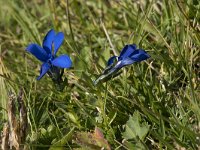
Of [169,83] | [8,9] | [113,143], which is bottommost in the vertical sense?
[113,143]

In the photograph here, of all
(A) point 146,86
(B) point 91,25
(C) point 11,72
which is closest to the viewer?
(A) point 146,86

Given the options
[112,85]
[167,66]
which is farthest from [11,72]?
[167,66]

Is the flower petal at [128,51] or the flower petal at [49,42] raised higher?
the flower petal at [49,42]

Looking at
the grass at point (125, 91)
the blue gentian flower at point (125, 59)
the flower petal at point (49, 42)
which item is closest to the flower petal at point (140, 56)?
the blue gentian flower at point (125, 59)

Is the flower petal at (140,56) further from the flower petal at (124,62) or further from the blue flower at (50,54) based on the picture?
the blue flower at (50,54)

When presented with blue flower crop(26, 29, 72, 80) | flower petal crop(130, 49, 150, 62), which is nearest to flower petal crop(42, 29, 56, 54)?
blue flower crop(26, 29, 72, 80)

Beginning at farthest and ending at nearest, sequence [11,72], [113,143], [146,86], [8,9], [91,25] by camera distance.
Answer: [8,9], [91,25], [11,72], [146,86], [113,143]

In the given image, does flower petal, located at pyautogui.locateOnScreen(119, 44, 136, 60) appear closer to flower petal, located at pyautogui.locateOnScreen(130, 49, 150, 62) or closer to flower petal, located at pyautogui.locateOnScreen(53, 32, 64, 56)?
flower petal, located at pyautogui.locateOnScreen(130, 49, 150, 62)

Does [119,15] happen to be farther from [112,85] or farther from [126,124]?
[126,124]
